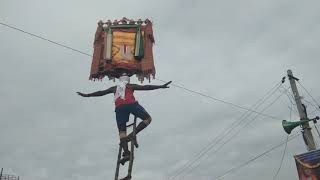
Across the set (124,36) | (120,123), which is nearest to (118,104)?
(120,123)

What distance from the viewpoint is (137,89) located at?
13031 mm

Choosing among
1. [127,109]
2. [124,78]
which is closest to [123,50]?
[124,78]

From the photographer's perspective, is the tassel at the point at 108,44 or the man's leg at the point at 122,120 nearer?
the man's leg at the point at 122,120

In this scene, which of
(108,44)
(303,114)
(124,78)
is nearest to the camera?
(124,78)

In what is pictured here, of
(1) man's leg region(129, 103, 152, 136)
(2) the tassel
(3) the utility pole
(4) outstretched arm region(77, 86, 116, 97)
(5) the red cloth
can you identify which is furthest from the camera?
(3) the utility pole

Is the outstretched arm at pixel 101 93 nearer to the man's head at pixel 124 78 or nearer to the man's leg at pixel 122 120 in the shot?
the man's head at pixel 124 78

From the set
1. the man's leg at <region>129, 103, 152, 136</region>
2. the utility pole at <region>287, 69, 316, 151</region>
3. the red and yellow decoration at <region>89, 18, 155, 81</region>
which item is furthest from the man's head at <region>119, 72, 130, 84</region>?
the utility pole at <region>287, 69, 316, 151</region>

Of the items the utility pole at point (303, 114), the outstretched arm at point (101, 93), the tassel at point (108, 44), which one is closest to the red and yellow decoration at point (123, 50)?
the tassel at point (108, 44)

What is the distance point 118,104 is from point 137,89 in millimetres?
738

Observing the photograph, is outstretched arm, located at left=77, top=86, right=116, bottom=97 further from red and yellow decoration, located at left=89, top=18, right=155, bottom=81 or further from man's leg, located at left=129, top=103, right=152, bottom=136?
man's leg, located at left=129, top=103, right=152, bottom=136

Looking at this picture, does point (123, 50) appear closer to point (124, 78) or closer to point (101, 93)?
point (124, 78)

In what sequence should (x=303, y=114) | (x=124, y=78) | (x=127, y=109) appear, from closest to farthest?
1. (x=127, y=109)
2. (x=124, y=78)
3. (x=303, y=114)

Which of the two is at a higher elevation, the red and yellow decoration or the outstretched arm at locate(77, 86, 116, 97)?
the red and yellow decoration

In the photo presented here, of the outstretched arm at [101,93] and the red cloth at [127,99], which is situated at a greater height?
the outstretched arm at [101,93]
